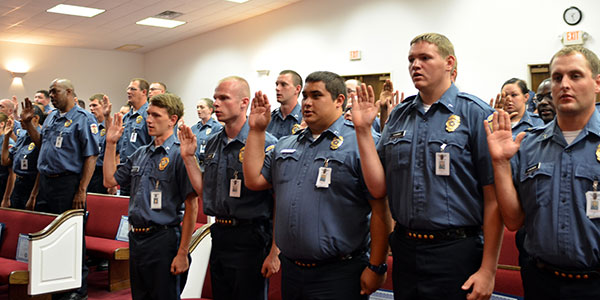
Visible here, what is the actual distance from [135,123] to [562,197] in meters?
5.03

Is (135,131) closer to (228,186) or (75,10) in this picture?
(228,186)

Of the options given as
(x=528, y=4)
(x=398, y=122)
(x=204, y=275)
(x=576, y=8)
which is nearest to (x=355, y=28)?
(x=528, y=4)

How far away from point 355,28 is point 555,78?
25.9 ft

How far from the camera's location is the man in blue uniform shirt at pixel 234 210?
2.95m

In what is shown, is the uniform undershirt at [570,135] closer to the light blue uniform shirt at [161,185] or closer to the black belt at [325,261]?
the black belt at [325,261]

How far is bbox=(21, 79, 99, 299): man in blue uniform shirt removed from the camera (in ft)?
16.6

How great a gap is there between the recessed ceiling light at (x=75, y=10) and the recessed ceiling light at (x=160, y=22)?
3.53 feet

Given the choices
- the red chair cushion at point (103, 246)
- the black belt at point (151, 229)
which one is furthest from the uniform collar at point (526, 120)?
the red chair cushion at point (103, 246)

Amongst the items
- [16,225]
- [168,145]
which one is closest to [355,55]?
[16,225]

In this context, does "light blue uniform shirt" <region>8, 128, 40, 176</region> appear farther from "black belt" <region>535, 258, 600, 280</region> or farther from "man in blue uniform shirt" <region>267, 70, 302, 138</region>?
"black belt" <region>535, 258, 600, 280</region>

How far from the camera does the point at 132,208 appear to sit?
11.0ft

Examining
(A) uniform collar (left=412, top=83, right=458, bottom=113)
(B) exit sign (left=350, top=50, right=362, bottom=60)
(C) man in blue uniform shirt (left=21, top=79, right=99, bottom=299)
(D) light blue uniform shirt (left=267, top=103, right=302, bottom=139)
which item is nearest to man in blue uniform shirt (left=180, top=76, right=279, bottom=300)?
(A) uniform collar (left=412, top=83, right=458, bottom=113)

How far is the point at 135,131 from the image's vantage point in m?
6.14

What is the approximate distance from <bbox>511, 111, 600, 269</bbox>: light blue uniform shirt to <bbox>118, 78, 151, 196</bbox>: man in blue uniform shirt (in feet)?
15.5
